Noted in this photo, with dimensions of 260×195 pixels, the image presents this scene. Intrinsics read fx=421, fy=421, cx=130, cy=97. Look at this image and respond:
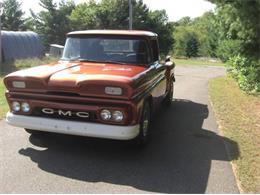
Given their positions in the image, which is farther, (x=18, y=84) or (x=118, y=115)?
(x=18, y=84)

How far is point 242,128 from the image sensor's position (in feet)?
27.5

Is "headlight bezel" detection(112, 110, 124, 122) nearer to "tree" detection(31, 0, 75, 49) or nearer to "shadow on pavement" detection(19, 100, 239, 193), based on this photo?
"shadow on pavement" detection(19, 100, 239, 193)

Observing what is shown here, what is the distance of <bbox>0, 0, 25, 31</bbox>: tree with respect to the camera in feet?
216

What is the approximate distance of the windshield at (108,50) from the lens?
7.38 metres

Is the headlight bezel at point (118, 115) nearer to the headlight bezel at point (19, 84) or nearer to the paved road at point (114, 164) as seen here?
the paved road at point (114, 164)

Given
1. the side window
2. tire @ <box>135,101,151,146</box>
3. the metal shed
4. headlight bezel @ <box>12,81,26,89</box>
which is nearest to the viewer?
headlight bezel @ <box>12,81,26,89</box>

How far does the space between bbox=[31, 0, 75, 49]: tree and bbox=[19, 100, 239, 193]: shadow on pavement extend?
47.4 metres

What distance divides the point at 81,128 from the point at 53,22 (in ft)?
166

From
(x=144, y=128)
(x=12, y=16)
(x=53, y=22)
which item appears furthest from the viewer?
(x=12, y=16)

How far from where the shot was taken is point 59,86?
232 inches

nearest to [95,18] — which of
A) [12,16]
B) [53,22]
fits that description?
[53,22]

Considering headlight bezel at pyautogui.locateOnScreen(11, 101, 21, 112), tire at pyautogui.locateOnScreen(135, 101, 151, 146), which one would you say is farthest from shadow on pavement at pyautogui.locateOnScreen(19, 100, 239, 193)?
headlight bezel at pyautogui.locateOnScreen(11, 101, 21, 112)

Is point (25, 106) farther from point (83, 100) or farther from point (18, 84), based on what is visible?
point (83, 100)

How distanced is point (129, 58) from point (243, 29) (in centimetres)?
275
